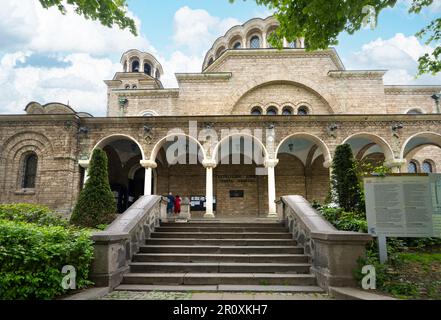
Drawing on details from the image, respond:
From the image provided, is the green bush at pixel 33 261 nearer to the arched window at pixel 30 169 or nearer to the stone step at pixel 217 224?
the stone step at pixel 217 224

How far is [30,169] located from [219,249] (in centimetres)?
1464

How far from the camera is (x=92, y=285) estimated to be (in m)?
5.59

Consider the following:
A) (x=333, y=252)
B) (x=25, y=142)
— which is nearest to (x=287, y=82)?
(x=25, y=142)

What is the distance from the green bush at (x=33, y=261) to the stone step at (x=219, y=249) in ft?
8.24

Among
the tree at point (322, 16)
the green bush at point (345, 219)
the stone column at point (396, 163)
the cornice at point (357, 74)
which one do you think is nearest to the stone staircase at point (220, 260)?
the green bush at point (345, 219)

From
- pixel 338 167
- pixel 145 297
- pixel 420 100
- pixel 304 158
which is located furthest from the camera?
pixel 420 100

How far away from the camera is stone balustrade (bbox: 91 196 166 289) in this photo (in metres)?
5.69

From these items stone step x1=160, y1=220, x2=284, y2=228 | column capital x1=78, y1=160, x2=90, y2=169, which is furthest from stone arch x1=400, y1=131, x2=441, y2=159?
column capital x1=78, y1=160, x2=90, y2=169

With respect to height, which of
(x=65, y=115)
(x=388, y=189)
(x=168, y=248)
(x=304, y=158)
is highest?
(x=65, y=115)

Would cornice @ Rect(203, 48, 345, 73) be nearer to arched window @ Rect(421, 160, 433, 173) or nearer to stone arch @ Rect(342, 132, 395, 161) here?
stone arch @ Rect(342, 132, 395, 161)
